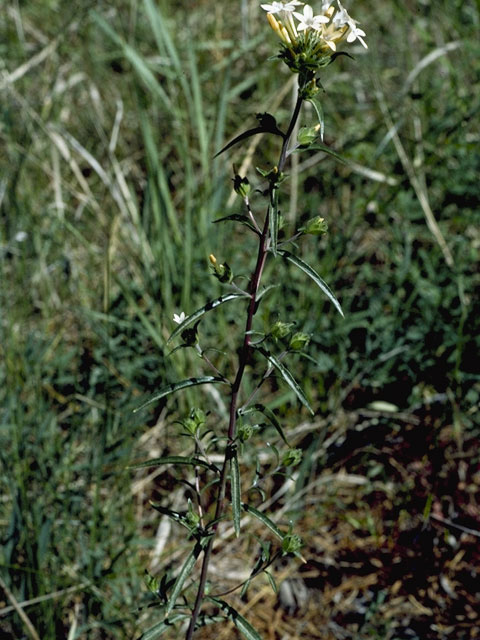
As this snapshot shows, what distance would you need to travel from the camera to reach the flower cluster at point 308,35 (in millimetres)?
1378

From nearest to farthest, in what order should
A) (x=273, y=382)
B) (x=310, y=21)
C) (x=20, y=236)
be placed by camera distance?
(x=310, y=21) → (x=273, y=382) → (x=20, y=236)

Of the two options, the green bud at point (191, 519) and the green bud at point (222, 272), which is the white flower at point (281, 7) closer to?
the green bud at point (222, 272)

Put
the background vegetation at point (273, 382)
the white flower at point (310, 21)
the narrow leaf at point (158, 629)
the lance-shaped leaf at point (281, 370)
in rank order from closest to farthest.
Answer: the white flower at point (310, 21) < the lance-shaped leaf at point (281, 370) < the narrow leaf at point (158, 629) < the background vegetation at point (273, 382)

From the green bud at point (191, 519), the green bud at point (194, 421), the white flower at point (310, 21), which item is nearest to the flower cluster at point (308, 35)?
the white flower at point (310, 21)

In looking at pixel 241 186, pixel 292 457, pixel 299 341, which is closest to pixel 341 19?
pixel 241 186

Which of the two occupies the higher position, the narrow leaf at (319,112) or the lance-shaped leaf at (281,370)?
the narrow leaf at (319,112)

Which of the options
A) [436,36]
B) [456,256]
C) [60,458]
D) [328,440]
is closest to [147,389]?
[60,458]

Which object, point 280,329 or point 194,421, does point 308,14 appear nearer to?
point 280,329

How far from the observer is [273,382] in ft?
10.0

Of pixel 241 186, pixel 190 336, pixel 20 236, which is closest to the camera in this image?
pixel 241 186

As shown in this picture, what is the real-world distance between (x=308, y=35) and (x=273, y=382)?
1.83m

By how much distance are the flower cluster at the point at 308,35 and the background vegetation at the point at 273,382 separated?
1086 millimetres

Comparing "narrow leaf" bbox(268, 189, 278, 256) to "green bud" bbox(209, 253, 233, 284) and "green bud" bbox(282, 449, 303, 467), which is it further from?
"green bud" bbox(282, 449, 303, 467)

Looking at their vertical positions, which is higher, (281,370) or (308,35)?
(308,35)
